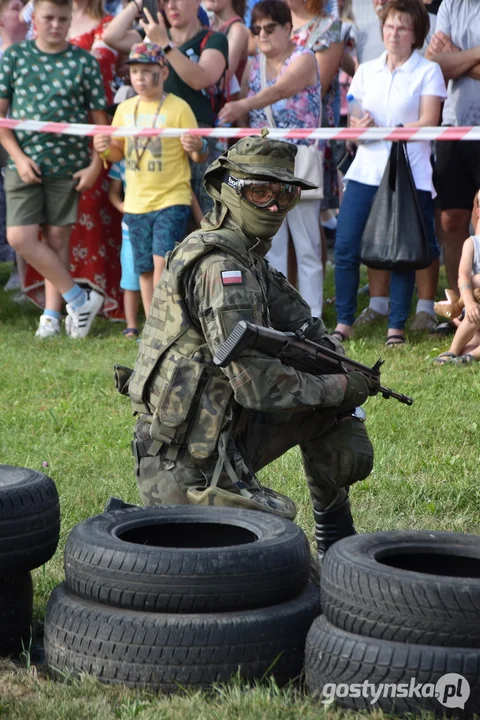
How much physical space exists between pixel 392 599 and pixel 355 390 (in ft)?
4.50

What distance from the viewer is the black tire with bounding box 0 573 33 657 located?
3.70 metres

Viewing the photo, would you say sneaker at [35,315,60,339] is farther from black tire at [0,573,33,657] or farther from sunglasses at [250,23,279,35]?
black tire at [0,573,33,657]

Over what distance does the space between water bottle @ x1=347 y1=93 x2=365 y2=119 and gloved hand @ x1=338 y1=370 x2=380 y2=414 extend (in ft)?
14.9

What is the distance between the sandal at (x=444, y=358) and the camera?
793 cm

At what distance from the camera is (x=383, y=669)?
3.03m

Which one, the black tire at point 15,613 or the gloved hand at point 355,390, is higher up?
the gloved hand at point 355,390

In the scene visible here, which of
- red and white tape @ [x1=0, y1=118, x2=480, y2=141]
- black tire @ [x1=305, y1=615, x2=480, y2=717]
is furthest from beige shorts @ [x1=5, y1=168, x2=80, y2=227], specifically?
black tire @ [x1=305, y1=615, x2=480, y2=717]

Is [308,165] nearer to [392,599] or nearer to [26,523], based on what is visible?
[26,523]

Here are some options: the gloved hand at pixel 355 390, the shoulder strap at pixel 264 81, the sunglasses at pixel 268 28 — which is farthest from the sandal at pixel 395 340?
the gloved hand at pixel 355 390

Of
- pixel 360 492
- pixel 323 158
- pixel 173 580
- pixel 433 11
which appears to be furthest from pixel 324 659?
pixel 433 11

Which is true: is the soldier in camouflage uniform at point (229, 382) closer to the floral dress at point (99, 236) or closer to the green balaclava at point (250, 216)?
the green balaclava at point (250, 216)

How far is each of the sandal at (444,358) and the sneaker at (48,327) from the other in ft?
11.1


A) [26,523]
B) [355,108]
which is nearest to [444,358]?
[355,108]

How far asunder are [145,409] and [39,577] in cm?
79
